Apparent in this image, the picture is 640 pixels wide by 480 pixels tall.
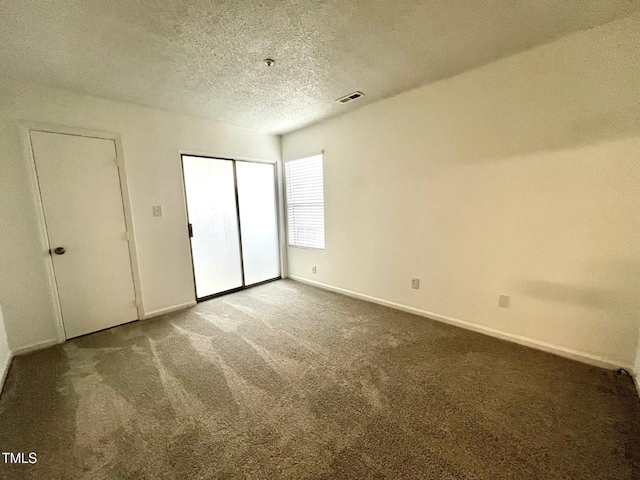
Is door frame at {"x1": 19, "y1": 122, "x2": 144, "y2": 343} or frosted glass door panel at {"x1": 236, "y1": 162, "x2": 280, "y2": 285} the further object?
frosted glass door panel at {"x1": 236, "y1": 162, "x2": 280, "y2": 285}

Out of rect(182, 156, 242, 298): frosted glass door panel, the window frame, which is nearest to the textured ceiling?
rect(182, 156, 242, 298): frosted glass door panel

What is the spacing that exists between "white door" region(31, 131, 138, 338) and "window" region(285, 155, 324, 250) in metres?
2.44

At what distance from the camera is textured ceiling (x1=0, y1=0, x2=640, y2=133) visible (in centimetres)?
161

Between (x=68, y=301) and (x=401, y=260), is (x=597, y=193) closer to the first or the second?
(x=401, y=260)

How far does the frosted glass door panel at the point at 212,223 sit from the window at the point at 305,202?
1000 millimetres

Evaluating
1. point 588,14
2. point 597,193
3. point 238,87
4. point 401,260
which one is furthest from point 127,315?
point 588,14

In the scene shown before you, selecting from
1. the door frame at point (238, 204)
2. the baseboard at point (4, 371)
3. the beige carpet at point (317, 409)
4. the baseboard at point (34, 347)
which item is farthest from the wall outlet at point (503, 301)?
the baseboard at point (34, 347)

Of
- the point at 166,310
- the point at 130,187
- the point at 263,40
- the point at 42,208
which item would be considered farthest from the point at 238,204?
the point at 263,40

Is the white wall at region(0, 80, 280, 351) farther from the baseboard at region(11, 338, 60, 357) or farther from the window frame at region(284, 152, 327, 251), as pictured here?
the window frame at region(284, 152, 327, 251)

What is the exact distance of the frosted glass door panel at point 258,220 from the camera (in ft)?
13.8

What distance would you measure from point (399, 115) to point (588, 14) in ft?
5.07

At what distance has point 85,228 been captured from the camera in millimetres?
2770

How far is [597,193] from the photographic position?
1.97 metres

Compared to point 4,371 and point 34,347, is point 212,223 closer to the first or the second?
point 34,347
